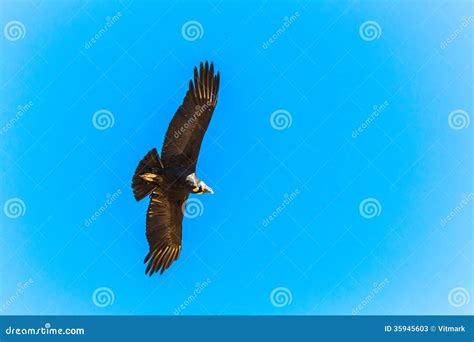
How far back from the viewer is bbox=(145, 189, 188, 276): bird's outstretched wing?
1603cm

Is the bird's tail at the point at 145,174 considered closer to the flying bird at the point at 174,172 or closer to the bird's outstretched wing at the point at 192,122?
the flying bird at the point at 174,172

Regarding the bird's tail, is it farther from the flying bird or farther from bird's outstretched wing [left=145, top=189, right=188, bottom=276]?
bird's outstretched wing [left=145, top=189, right=188, bottom=276]

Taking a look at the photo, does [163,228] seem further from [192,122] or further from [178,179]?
[192,122]

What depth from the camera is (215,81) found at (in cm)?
1567

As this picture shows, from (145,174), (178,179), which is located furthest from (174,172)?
(145,174)

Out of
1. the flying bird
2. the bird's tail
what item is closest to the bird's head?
the flying bird

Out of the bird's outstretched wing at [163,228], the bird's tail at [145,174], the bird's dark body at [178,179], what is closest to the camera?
the bird's tail at [145,174]

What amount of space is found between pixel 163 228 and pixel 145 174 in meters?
1.69

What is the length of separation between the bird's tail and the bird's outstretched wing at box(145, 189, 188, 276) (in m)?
0.59

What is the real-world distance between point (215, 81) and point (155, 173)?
250cm

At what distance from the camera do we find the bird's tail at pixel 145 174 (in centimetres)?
1516

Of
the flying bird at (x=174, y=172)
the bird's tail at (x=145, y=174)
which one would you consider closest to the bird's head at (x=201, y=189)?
the flying bird at (x=174, y=172)

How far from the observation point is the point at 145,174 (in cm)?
1516

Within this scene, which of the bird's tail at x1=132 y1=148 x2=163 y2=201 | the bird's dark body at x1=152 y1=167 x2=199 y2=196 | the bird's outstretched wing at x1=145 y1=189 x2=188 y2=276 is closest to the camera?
the bird's tail at x1=132 y1=148 x2=163 y2=201
